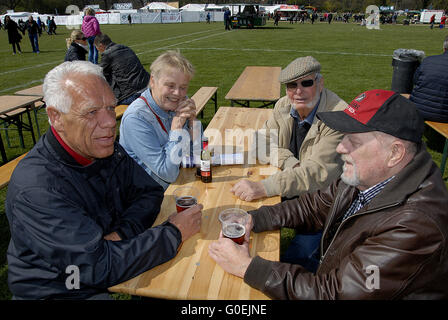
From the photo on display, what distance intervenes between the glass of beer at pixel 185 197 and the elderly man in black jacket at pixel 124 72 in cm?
441

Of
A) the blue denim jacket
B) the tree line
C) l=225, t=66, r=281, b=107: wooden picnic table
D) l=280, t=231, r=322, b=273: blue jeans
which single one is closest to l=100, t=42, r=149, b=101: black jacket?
l=225, t=66, r=281, b=107: wooden picnic table

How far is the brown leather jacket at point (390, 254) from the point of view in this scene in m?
1.43

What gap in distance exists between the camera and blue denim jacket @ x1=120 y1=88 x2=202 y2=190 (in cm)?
278

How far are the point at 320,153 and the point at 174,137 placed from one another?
56.5 inches

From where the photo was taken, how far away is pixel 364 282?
1.48m

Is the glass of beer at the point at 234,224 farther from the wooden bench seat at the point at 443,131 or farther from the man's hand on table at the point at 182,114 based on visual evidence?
the wooden bench seat at the point at 443,131

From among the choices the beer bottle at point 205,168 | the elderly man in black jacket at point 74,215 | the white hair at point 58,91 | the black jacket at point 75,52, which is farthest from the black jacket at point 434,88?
the black jacket at point 75,52

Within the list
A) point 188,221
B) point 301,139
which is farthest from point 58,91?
point 301,139

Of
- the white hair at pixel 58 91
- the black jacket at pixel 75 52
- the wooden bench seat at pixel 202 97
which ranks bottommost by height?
the wooden bench seat at pixel 202 97

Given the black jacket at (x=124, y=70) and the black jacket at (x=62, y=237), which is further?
the black jacket at (x=124, y=70)

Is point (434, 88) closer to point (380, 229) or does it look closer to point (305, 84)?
point (305, 84)

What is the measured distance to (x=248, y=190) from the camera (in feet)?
8.43

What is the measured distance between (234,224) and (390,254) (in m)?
0.98

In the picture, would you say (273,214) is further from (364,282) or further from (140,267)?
(140,267)
